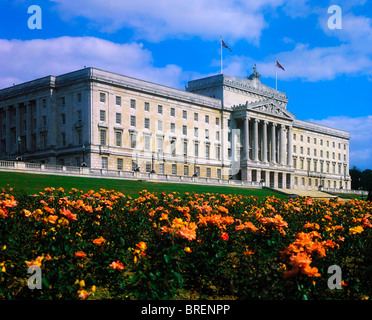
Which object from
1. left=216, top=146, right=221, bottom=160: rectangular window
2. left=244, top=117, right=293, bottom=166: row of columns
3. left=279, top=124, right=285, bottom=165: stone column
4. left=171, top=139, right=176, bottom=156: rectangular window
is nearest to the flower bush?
left=171, top=139, right=176, bottom=156: rectangular window

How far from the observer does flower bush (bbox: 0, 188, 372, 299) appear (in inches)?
324

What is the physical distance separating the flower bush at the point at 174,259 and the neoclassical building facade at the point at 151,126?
2286 inches

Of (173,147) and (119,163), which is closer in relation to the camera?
(119,163)

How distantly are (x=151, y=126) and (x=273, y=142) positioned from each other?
33.7m

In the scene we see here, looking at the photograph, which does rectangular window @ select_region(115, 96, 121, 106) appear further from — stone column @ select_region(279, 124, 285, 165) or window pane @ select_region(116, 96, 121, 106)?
stone column @ select_region(279, 124, 285, 165)

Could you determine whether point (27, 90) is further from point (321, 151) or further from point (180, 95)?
point (321, 151)


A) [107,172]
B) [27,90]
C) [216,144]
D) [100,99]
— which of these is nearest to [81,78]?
[100,99]

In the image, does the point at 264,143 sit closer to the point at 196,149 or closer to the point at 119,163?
the point at 196,149

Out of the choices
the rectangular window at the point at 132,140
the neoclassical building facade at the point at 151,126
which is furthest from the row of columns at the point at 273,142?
the rectangular window at the point at 132,140

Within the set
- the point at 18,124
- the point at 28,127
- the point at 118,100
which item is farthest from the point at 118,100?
the point at 18,124

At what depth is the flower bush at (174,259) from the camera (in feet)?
27.0

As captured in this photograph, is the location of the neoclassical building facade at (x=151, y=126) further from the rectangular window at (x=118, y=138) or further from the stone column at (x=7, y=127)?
the rectangular window at (x=118, y=138)

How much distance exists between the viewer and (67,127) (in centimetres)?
7662

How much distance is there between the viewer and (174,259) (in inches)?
347
